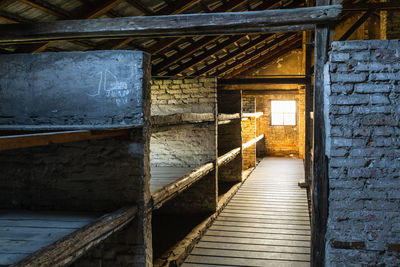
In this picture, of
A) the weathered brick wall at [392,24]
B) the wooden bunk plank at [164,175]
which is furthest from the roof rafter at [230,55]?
the wooden bunk plank at [164,175]

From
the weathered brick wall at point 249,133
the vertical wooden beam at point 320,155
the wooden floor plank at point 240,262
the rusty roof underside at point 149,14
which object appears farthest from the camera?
the weathered brick wall at point 249,133

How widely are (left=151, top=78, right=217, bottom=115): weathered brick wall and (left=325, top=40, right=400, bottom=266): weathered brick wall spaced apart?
3769 millimetres

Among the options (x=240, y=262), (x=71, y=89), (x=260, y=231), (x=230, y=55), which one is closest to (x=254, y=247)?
(x=240, y=262)

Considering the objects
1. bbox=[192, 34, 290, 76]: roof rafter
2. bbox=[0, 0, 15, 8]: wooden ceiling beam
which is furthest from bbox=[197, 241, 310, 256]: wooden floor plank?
bbox=[192, 34, 290, 76]: roof rafter

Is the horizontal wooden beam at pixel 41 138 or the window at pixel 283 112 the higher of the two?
the window at pixel 283 112

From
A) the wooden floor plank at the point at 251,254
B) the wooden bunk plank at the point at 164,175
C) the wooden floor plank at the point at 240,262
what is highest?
the wooden bunk plank at the point at 164,175

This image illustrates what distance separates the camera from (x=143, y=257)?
3092 mm

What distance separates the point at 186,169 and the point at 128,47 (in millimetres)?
2259

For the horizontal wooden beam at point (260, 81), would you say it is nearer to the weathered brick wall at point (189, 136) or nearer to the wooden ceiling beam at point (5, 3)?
the weathered brick wall at point (189, 136)

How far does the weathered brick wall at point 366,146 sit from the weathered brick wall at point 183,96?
3769mm

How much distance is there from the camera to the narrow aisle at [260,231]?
14.2ft

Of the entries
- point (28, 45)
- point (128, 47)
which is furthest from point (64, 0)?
point (128, 47)

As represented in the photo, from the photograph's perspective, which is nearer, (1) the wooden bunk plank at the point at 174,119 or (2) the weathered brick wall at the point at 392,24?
(1) the wooden bunk plank at the point at 174,119

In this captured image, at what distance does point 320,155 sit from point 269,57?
472 inches
